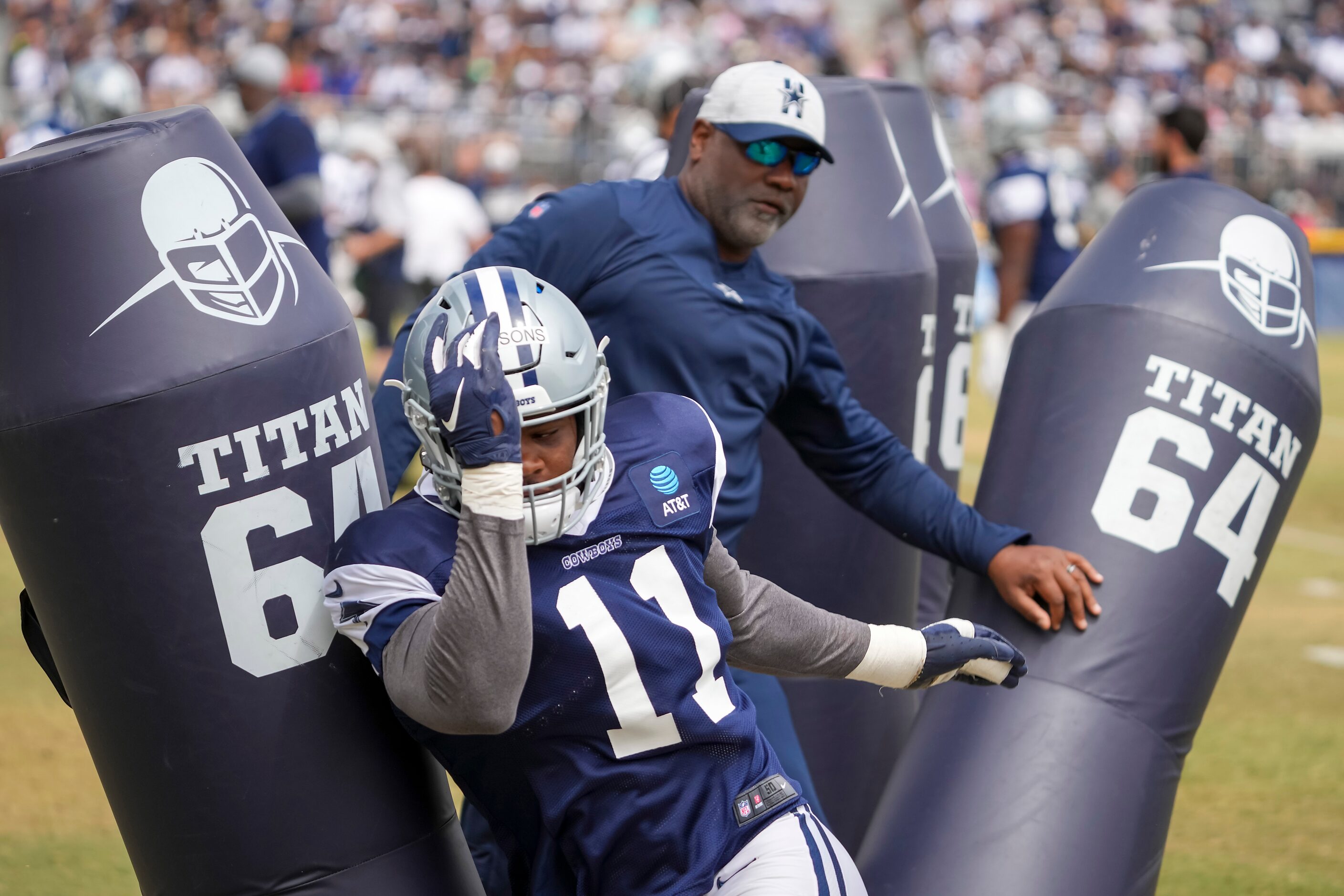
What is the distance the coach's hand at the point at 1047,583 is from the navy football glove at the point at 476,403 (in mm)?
1386

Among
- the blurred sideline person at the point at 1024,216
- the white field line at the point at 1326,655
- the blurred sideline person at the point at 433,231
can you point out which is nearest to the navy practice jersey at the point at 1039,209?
the blurred sideline person at the point at 1024,216

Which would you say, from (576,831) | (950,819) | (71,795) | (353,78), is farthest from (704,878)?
(353,78)

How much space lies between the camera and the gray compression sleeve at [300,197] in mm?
6043

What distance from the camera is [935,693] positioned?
3.15m

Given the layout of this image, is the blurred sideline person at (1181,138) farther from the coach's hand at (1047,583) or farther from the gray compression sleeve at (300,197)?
the coach's hand at (1047,583)

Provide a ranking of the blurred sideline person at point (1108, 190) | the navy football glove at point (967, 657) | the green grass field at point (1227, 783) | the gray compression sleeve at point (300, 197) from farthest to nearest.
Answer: the blurred sideline person at point (1108, 190) → the gray compression sleeve at point (300, 197) → the green grass field at point (1227, 783) → the navy football glove at point (967, 657)

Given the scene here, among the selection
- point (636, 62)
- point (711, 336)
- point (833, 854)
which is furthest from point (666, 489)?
point (636, 62)

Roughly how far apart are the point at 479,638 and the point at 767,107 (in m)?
1.51

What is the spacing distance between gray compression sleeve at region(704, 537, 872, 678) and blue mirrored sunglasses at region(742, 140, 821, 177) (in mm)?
999

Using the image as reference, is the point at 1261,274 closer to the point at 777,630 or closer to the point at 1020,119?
the point at 777,630

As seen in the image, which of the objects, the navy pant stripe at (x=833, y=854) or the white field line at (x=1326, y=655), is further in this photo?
the white field line at (x=1326, y=655)

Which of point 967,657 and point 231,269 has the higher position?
point 231,269

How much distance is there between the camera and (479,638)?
1.93 metres

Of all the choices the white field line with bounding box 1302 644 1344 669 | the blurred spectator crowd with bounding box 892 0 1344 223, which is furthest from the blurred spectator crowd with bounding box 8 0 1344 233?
the white field line with bounding box 1302 644 1344 669
